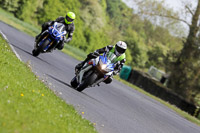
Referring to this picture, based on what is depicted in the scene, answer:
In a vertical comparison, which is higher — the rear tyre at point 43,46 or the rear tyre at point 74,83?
the rear tyre at point 43,46

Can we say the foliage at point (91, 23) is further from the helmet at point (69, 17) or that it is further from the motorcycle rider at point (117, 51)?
the motorcycle rider at point (117, 51)

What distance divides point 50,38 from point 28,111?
9.86 m

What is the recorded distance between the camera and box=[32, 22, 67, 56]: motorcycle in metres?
16.0

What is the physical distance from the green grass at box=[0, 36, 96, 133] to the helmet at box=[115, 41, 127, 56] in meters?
3.66

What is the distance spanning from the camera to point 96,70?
12.4 meters

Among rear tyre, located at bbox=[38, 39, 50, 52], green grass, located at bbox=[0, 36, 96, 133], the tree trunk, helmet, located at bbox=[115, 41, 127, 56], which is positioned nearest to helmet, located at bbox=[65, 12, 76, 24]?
rear tyre, located at bbox=[38, 39, 50, 52]

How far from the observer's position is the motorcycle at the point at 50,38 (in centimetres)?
1595

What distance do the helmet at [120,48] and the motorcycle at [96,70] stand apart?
150 millimetres

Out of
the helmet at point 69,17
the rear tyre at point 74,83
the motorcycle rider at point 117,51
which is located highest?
the helmet at point 69,17

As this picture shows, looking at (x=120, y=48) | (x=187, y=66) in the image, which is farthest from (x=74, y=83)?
(x=187, y=66)

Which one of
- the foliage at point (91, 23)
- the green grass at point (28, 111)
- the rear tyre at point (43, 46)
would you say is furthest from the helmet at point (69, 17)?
the foliage at point (91, 23)

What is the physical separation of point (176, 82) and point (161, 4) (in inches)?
360

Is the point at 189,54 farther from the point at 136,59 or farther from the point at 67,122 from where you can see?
the point at 136,59

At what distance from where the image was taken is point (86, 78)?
12445mm
